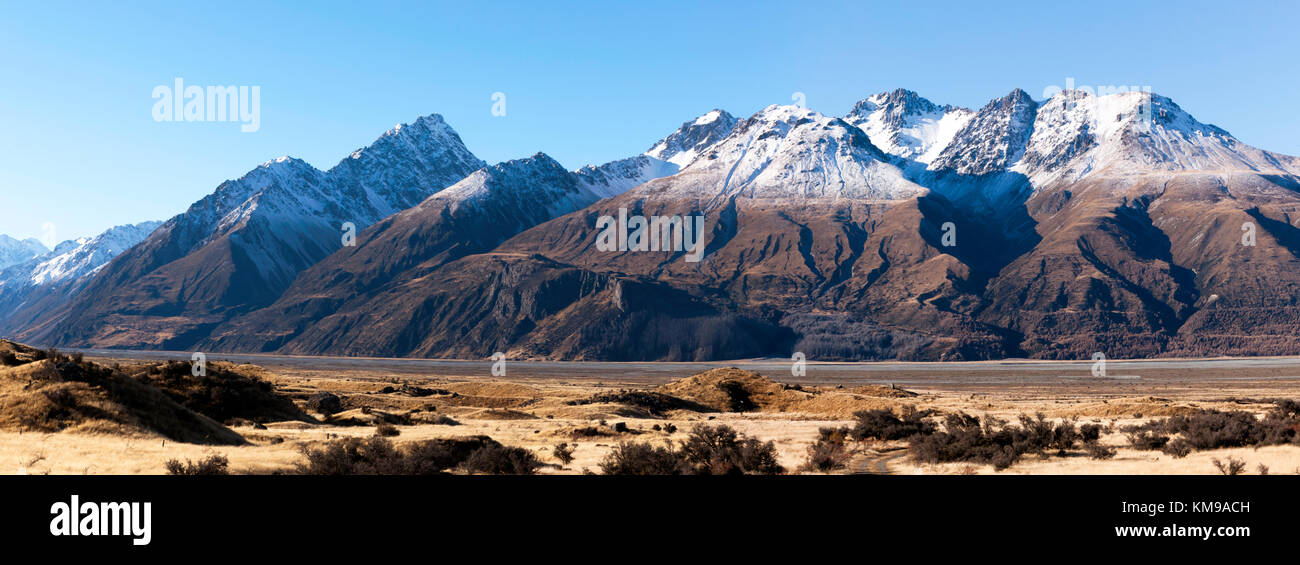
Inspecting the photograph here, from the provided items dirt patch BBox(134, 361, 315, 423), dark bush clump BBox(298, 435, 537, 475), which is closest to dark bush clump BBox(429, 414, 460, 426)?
dirt patch BBox(134, 361, 315, 423)

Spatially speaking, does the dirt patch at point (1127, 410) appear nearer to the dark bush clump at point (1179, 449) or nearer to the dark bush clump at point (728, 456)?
the dark bush clump at point (1179, 449)

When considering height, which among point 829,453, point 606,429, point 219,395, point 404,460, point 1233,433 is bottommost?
point 606,429

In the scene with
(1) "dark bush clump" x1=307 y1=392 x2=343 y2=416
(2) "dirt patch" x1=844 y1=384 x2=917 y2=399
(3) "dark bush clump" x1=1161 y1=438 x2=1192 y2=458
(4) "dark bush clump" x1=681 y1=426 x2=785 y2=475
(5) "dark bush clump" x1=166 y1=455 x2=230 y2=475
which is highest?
(5) "dark bush clump" x1=166 y1=455 x2=230 y2=475

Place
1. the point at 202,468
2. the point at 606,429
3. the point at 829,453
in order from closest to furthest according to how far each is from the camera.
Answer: the point at 202,468 < the point at 829,453 < the point at 606,429

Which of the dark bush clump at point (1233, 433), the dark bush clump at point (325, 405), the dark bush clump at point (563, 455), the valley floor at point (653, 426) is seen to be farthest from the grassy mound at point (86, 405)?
the dark bush clump at point (1233, 433)

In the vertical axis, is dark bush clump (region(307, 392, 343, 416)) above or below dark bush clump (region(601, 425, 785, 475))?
below

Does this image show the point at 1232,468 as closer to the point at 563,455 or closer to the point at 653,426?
the point at 563,455

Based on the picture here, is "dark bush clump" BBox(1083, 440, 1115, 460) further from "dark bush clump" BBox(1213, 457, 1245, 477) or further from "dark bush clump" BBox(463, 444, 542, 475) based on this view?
"dark bush clump" BBox(463, 444, 542, 475)

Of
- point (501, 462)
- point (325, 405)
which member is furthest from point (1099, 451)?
point (325, 405)

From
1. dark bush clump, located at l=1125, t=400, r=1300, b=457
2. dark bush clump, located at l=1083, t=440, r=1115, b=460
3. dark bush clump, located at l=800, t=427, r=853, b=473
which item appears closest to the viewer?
dark bush clump, located at l=1125, t=400, r=1300, b=457

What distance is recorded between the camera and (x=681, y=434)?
45.6 m

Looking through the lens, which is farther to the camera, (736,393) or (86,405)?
(736,393)

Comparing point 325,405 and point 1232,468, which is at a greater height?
point 1232,468
